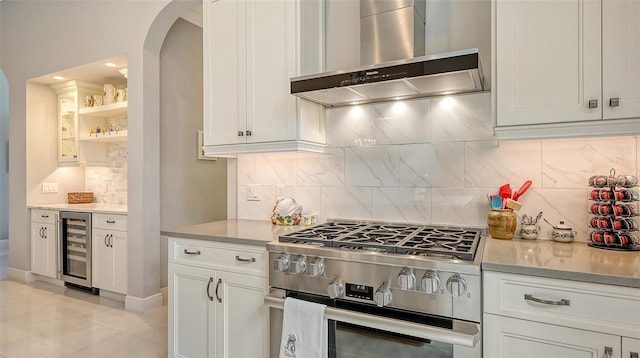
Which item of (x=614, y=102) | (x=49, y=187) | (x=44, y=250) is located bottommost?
(x=44, y=250)

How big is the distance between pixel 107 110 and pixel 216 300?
3124 mm

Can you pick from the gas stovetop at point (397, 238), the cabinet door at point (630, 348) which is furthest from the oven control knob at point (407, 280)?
the cabinet door at point (630, 348)

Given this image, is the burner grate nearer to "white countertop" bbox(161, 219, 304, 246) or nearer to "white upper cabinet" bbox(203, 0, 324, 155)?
"white countertop" bbox(161, 219, 304, 246)

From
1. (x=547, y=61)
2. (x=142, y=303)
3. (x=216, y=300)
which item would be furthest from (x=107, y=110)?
(x=547, y=61)

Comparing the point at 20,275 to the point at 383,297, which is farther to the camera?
the point at 20,275

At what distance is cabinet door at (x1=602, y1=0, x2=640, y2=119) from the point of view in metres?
1.42

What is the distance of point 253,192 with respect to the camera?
2.64m

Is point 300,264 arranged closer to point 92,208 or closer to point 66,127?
point 92,208

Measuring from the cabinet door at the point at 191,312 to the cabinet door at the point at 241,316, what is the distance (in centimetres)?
6

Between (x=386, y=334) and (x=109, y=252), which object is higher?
(x=386, y=334)

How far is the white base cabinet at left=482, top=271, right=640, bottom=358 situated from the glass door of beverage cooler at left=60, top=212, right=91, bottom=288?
12.9 feet

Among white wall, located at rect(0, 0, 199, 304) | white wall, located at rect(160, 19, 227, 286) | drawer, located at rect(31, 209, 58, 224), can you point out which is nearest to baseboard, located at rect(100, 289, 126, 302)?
white wall, located at rect(0, 0, 199, 304)

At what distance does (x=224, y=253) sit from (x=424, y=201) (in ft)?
3.86

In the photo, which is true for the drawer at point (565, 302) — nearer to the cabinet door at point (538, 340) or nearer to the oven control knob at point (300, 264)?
the cabinet door at point (538, 340)
